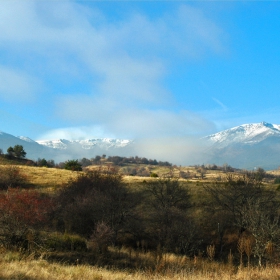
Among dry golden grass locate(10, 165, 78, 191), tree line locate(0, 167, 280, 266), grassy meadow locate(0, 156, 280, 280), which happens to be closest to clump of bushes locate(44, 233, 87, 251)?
grassy meadow locate(0, 156, 280, 280)

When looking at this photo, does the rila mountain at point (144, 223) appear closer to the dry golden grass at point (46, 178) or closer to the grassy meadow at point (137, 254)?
the grassy meadow at point (137, 254)

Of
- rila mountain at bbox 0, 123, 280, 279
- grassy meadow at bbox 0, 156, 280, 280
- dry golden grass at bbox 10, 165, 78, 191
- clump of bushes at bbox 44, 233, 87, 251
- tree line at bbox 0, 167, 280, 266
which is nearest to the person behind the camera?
grassy meadow at bbox 0, 156, 280, 280

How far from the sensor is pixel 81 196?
140 feet

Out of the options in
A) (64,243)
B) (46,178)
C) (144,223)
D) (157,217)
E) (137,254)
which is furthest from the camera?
(46,178)

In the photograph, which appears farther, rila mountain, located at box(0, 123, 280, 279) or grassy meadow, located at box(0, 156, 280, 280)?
rila mountain, located at box(0, 123, 280, 279)

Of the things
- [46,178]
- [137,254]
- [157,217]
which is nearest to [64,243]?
[137,254]

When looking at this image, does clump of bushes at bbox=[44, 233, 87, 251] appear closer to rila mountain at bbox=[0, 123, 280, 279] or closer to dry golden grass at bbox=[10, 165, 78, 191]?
rila mountain at bbox=[0, 123, 280, 279]

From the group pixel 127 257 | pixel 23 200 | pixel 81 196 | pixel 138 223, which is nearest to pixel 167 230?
pixel 138 223

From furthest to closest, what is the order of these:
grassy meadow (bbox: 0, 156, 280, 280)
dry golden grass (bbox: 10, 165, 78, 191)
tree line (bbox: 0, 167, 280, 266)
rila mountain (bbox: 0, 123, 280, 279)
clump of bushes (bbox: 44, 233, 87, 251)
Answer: dry golden grass (bbox: 10, 165, 78, 191) < tree line (bbox: 0, 167, 280, 266) < rila mountain (bbox: 0, 123, 280, 279) < clump of bushes (bbox: 44, 233, 87, 251) < grassy meadow (bbox: 0, 156, 280, 280)

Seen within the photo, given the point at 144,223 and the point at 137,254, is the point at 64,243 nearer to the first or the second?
the point at 137,254

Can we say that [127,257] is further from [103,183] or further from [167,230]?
[103,183]

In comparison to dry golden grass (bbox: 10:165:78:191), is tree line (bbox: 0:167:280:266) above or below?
below

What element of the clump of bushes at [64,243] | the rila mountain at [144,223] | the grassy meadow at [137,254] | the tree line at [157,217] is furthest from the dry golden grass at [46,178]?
the clump of bushes at [64,243]

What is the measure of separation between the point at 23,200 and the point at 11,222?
804 inches
